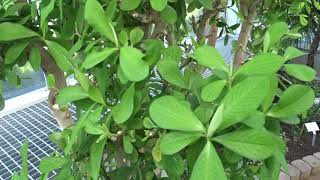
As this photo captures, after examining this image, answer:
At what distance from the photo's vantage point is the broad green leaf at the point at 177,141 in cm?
24

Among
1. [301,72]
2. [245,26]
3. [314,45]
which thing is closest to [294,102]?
[301,72]

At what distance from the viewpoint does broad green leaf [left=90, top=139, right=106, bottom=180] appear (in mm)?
284

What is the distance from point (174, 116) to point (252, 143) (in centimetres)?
6

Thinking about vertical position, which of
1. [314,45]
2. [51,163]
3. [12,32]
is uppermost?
[12,32]

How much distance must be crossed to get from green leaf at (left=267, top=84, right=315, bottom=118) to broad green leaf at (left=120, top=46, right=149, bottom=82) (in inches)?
4.4

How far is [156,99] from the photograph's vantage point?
10.3 inches

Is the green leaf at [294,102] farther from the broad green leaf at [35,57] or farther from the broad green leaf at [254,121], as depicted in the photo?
the broad green leaf at [35,57]

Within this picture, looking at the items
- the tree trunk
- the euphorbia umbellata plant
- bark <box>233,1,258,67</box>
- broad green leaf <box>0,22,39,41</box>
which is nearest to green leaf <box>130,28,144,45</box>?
the euphorbia umbellata plant

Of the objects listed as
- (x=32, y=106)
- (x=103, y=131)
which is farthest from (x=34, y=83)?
(x=103, y=131)

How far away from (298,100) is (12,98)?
1.48 meters

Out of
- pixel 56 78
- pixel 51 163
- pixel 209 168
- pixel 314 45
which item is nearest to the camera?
pixel 209 168

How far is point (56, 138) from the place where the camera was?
367 millimetres

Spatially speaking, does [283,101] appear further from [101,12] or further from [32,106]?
[32,106]

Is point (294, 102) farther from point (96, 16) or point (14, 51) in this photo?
point (14, 51)
